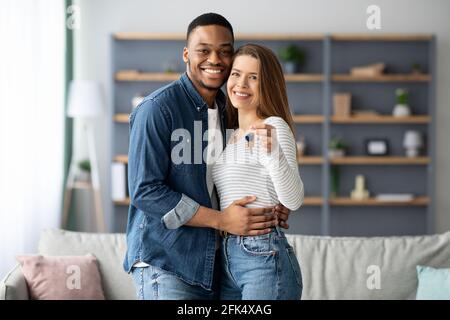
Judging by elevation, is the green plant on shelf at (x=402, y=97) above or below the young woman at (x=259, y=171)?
above

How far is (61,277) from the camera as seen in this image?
8.70 ft

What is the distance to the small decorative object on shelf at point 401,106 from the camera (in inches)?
208

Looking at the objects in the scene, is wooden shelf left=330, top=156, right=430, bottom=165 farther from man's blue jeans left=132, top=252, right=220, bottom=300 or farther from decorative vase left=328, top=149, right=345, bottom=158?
man's blue jeans left=132, top=252, right=220, bottom=300

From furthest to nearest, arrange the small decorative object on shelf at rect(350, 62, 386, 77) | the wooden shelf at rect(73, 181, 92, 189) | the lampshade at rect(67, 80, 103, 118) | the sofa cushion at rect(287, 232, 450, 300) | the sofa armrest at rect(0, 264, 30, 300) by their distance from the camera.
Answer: the small decorative object on shelf at rect(350, 62, 386, 77) < the wooden shelf at rect(73, 181, 92, 189) < the lampshade at rect(67, 80, 103, 118) < the sofa cushion at rect(287, 232, 450, 300) < the sofa armrest at rect(0, 264, 30, 300)

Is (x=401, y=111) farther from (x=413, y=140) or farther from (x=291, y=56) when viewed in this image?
(x=291, y=56)

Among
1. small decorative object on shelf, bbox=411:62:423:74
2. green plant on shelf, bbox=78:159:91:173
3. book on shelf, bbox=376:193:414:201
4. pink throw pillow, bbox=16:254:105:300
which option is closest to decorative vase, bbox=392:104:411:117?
small decorative object on shelf, bbox=411:62:423:74

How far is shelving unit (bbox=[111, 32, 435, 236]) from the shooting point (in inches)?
208

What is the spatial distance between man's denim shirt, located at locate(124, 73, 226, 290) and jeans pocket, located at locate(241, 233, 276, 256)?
7cm

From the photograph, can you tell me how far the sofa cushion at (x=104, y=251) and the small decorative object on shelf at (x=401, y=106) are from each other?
3.07 meters

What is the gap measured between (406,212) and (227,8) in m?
2.12

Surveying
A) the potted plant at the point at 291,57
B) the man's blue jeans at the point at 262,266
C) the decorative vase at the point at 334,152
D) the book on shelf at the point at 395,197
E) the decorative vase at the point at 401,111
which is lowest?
the book on shelf at the point at 395,197

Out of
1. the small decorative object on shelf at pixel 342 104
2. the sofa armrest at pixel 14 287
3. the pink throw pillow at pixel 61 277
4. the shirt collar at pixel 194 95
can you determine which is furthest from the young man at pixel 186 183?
the small decorative object on shelf at pixel 342 104

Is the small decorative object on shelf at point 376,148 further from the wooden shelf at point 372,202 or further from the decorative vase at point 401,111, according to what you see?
the wooden shelf at point 372,202

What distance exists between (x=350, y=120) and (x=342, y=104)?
0.14 meters
